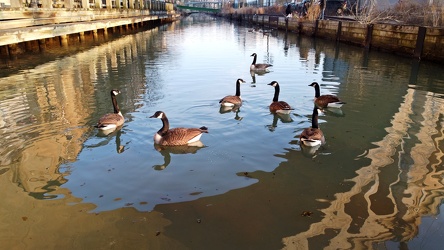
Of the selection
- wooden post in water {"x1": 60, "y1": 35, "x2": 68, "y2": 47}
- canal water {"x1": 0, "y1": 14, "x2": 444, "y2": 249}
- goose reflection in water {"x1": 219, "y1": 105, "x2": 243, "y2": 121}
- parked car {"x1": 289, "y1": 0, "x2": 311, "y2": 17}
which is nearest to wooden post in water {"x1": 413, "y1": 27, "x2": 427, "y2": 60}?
canal water {"x1": 0, "y1": 14, "x2": 444, "y2": 249}

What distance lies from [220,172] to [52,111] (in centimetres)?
641

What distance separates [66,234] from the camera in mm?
5156

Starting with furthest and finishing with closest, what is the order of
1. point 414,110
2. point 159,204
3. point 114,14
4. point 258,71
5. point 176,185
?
point 114,14
point 258,71
point 414,110
point 176,185
point 159,204

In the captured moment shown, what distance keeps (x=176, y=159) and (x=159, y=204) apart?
6.47ft

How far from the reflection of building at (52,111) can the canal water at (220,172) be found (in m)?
0.06

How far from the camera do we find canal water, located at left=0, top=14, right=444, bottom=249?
519 cm

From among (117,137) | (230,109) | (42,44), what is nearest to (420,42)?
(230,109)

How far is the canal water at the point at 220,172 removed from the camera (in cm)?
519

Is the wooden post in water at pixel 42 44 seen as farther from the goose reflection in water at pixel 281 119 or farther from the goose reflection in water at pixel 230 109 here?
the goose reflection in water at pixel 281 119

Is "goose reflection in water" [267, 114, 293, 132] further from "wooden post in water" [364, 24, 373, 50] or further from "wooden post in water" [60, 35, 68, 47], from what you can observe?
"wooden post in water" [60, 35, 68, 47]

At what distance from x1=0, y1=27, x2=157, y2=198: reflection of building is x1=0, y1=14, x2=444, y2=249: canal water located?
0.18ft

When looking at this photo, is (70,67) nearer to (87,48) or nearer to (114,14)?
(87,48)

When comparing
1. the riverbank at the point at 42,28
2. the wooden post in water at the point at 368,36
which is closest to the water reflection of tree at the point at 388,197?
the riverbank at the point at 42,28

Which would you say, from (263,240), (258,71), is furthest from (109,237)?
(258,71)
